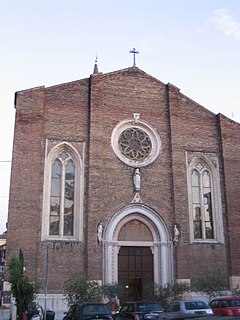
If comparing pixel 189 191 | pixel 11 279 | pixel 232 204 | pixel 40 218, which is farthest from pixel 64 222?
pixel 232 204

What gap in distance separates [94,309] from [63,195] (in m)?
9.37


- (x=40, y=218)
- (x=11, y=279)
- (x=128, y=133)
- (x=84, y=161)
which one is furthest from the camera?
(x=128, y=133)

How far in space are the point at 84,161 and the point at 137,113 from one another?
4508mm

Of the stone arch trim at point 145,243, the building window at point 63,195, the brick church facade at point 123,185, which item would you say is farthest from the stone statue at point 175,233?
the building window at point 63,195

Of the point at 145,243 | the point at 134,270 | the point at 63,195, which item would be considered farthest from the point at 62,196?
the point at 134,270

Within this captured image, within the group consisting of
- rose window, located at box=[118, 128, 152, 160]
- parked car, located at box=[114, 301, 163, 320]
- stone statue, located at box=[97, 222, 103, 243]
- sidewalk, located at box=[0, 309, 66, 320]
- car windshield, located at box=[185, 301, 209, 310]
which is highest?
rose window, located at box=[118, 128, 152, 160]

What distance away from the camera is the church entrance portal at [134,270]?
76.3 ft

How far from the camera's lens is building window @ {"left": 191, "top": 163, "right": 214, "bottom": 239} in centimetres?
2477

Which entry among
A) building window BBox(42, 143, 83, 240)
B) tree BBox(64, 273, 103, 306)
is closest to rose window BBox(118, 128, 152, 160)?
building window BBox(42, 143, 83, 240)

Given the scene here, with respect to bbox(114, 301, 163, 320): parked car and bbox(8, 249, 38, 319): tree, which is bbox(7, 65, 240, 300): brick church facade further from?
bbox(114, 301, 163, 320): parked car

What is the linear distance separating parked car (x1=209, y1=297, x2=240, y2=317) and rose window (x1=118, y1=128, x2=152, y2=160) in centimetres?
1017

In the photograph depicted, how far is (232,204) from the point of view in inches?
984

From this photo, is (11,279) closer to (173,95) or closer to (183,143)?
(183,143)

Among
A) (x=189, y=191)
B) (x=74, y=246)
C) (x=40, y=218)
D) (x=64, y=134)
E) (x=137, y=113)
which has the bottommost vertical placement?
(x=74, y=246)
